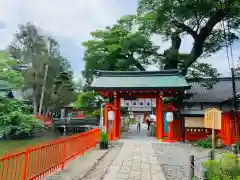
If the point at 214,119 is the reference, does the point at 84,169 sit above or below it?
below

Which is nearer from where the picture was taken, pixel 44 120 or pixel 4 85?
pixel 4 85

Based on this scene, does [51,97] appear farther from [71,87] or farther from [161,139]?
[161,139]

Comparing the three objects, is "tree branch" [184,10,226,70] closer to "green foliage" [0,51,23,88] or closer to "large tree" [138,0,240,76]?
"large tree" [138,0,240,76]

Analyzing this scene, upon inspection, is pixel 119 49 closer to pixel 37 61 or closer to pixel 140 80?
pixel 140 80

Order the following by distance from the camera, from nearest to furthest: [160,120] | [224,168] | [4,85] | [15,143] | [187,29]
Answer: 1. [224,168]
2. [160,120]
3. [4,85]
4. [187,29]
5. [15,143]

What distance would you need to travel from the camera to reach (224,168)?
5.23 meters

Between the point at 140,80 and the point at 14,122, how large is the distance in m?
13.3

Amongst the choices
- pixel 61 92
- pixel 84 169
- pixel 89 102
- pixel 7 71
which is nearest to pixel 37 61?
pixel 61 92

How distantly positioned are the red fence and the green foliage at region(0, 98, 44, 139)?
15633mm

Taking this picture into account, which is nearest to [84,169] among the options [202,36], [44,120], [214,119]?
[214,119]

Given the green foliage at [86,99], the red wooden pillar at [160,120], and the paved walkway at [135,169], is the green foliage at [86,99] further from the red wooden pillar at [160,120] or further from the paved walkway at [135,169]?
the paved walkway at [135,169]

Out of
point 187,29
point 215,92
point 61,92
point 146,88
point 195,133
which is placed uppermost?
point 187,29

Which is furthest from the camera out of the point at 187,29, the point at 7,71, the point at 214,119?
the point at 187,29

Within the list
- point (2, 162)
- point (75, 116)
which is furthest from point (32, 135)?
point (2, 162)
